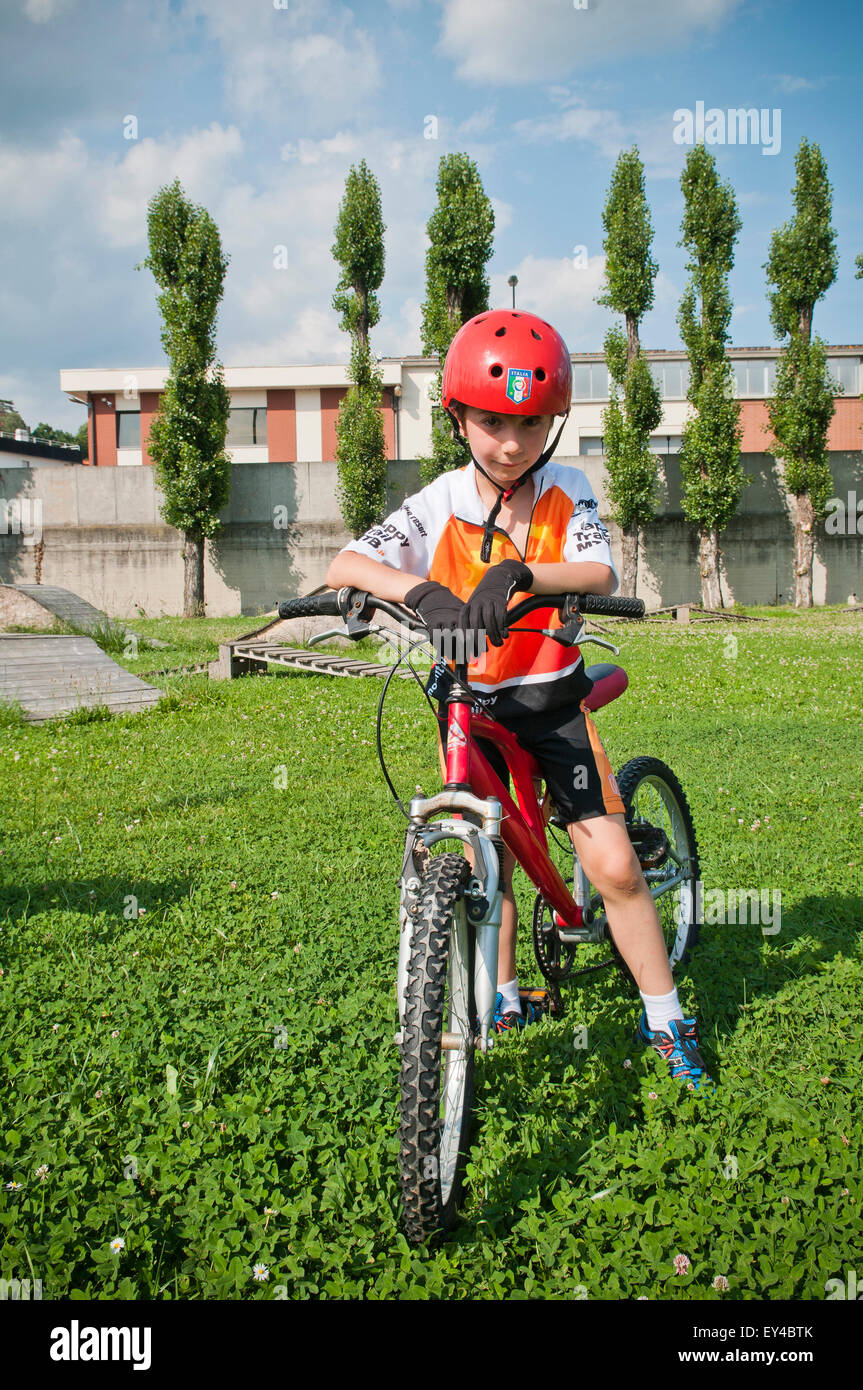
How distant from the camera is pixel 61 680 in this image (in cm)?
1062

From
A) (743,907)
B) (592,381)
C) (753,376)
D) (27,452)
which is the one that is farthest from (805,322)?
(27,452)

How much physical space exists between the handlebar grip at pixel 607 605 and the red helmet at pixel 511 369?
2.22 ft

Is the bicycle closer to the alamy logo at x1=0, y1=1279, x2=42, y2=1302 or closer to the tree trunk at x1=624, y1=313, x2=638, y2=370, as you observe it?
the alamy logo at x1=0, y1=1279, x2=42, y2=1302

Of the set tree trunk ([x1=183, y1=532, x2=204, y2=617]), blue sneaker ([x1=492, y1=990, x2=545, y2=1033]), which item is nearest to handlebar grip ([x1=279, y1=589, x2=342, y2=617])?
blue sneaker ([x1=492, y1=990, x2=545, y2=1033])

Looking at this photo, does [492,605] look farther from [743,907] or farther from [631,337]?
[631,337]

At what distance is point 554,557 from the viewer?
286 cm

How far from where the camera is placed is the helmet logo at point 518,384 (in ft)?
8.66

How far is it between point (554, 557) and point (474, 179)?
24.9 metres

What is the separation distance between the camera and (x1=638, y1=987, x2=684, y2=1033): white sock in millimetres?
3062

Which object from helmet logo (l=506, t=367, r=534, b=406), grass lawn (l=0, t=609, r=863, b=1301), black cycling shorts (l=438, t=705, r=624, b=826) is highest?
helmet logo (l=506, t=367, r=534, b=406)

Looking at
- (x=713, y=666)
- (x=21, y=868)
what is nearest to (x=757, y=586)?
(x=713, y=666)

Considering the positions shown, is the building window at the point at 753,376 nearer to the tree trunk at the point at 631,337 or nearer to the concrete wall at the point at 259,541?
the concrete wall at the point at 259,541

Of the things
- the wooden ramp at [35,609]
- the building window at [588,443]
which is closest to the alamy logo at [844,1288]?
the wooden ramp at [35,609]
